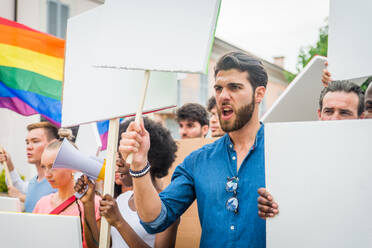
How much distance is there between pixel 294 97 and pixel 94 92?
1.45 metres

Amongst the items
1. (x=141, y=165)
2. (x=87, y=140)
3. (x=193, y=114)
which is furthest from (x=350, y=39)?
(x=193, y=114)

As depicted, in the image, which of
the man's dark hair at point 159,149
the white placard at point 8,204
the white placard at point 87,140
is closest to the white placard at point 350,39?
the man's dark hair at point 159,149

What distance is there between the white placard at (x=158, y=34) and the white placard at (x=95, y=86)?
0.21m

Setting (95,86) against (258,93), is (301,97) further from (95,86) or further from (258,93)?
(95,86)

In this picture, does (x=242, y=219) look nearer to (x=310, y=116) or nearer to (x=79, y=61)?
(x=79, y=61)

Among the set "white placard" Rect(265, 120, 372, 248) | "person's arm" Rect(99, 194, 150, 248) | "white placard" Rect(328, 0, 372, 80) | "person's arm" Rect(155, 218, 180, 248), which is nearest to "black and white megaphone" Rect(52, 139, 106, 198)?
"person's arm" Rect(99, 194, 150, 248)

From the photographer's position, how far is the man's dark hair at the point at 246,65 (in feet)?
5.63

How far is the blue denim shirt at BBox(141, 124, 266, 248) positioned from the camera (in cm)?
155

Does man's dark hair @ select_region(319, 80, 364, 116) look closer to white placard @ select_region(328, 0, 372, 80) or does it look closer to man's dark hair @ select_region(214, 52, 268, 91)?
man's dark hair @ select_region(214, 52, 268, 91)

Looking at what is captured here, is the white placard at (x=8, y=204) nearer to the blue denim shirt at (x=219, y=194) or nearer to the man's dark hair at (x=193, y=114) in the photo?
the blue denim shirt at (x=219, y=194)

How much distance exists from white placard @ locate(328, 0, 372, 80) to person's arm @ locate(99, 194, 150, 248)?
102cm

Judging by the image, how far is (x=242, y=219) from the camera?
1.55 metres

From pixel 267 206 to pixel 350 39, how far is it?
25.6 inches

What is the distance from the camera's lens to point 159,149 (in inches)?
96.3
